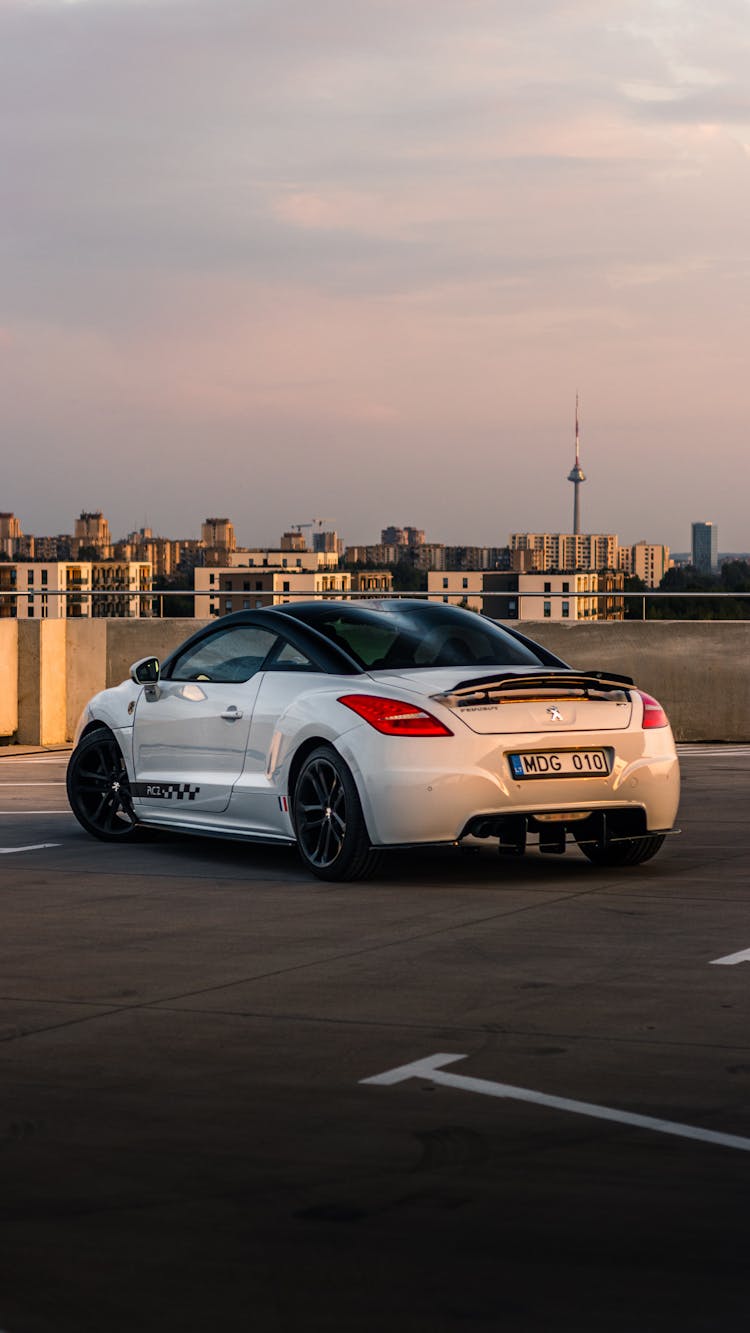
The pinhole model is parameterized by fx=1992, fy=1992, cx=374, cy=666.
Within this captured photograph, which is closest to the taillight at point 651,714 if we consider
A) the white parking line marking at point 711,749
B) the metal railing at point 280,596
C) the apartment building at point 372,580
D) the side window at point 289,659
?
the side window at point 289,659

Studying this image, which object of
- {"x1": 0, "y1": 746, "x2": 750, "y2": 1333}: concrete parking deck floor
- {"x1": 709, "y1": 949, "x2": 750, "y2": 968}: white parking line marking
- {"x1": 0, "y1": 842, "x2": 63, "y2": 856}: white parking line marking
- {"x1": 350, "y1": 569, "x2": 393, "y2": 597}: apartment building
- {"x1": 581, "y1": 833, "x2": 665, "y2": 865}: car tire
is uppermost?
{"x1": 350, "y1": 569, "x2": 393, "y2": 597}: apartment building

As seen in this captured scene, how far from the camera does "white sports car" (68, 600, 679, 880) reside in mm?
9055

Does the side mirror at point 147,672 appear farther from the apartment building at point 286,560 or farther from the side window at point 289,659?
the apartment building at point 286,560

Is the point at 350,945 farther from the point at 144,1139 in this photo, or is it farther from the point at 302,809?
the point at 144,1139

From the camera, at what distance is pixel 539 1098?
5172 millimetres

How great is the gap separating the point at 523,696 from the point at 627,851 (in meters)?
1.23

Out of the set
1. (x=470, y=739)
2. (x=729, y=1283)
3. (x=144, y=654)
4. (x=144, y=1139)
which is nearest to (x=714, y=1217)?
(x=729, y=1283)

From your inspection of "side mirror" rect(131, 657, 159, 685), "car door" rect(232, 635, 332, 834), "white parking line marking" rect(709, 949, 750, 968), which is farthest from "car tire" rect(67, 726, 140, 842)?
"white parking line marking" rect(709, 949, 750, 968)

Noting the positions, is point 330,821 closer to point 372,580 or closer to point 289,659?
point 289,659

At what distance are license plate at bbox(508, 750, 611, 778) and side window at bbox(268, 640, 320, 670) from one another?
4.36 ft

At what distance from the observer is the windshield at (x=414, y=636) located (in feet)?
32.3

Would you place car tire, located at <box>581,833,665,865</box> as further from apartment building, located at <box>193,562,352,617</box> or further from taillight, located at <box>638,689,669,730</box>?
apartment building, located at <box>193,562,352,617</box>

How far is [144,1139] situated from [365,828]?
441 centimetres

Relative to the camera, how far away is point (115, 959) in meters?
7.30
